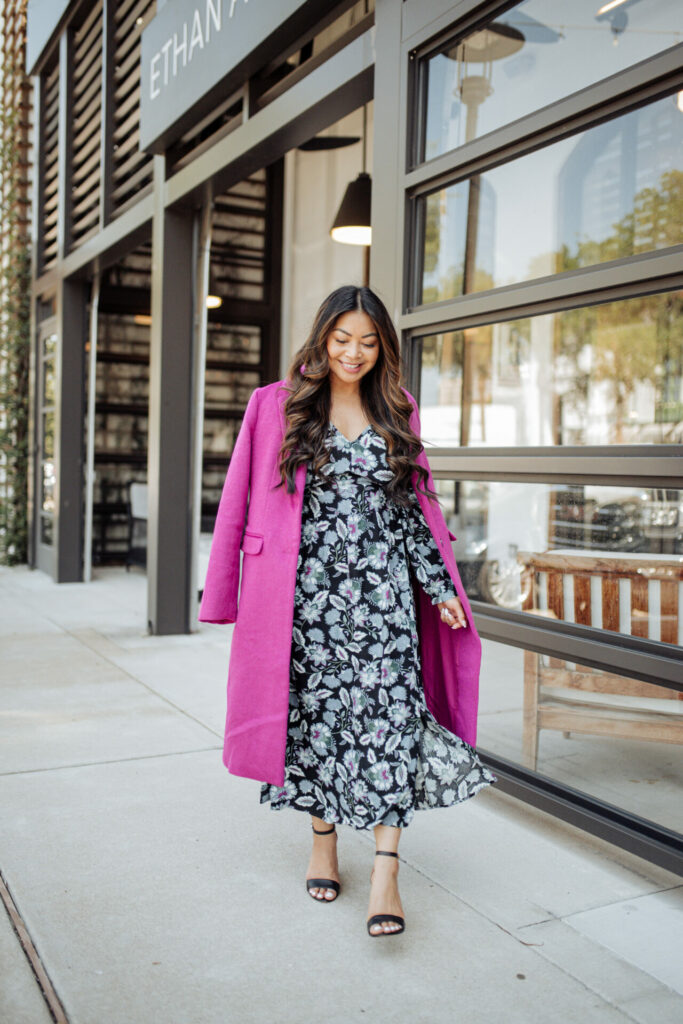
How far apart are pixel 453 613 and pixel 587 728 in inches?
31.5

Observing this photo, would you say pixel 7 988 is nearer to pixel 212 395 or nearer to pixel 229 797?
pixel 229 797

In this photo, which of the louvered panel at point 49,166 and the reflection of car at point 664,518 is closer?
the reflection of car at point 664,518

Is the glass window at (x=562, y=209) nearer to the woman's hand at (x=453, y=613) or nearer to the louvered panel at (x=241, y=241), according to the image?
the woman's hand at (x=453, y=613)

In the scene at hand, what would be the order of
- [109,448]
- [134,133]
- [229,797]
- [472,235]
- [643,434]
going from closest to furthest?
[229,797] < [472,235] < [643,434] < [134,133] < [109,448]

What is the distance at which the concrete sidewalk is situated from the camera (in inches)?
76.9

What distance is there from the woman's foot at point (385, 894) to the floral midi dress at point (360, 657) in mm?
101

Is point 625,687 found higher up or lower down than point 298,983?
higher up

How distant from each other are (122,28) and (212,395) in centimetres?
413

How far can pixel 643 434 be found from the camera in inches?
247

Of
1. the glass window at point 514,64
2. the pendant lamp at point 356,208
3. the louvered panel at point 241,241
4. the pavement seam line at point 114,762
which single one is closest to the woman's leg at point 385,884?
the pavement seam line at point 114,762

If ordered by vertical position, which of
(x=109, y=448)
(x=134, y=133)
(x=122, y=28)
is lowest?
(x=109, y=448)

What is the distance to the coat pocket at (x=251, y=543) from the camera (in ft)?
7.82

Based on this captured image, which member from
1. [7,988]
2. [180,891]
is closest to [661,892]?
[180,891]

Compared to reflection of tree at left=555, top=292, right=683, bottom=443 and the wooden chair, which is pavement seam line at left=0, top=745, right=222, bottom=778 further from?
reflection of tree at left=555, top=292, right=683, bottom=443
